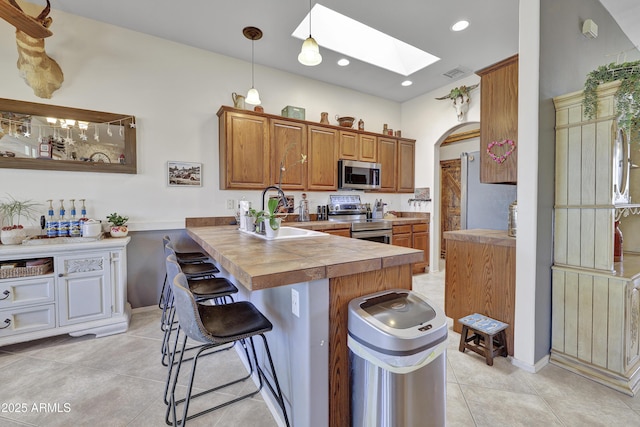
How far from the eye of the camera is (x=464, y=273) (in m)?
2.45

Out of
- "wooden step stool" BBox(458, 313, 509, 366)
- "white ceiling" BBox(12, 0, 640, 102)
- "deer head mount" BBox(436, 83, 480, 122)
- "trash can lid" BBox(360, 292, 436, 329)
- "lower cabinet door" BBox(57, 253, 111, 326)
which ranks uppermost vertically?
"white ceiling" BBox(12, 0, 640, 102)

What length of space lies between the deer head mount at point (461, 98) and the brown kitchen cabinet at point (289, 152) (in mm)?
2331

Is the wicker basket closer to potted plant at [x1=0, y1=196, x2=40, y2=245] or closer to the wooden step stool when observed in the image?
potted plant at [x1=0, y1=196, x2=40, y2=245]

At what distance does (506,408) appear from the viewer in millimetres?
1594

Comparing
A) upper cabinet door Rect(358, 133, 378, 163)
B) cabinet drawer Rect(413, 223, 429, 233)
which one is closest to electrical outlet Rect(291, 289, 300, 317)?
upper cabinet door Rect(358, 133, 378, 163)

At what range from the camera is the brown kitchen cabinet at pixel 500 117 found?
213 cm

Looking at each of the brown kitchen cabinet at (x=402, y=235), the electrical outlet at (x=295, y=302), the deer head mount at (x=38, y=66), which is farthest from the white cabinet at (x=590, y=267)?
the deer head mount at (x=38, y=66)

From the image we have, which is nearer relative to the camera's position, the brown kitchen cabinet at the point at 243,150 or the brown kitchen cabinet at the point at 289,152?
the brown kitchen cabinet at the point at 243,150

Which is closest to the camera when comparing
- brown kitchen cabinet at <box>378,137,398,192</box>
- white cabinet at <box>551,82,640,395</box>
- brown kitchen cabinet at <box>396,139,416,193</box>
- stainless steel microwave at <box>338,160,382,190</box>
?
white cabinet at <box>551,82,640,395</box>

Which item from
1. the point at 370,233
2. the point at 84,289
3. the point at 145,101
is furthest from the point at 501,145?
the point at 84,289

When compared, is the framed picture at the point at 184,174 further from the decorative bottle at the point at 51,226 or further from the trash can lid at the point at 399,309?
the trash can lid at the point at 399,309

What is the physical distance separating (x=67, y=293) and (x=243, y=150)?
85.1 inches

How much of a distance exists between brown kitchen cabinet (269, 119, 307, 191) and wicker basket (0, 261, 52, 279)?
7.58 feet

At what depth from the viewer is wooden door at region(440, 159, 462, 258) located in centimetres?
575
